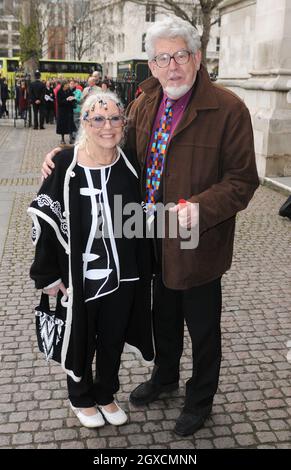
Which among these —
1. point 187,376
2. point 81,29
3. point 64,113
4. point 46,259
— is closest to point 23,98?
point 64,113

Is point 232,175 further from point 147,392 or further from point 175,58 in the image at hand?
point 147,392

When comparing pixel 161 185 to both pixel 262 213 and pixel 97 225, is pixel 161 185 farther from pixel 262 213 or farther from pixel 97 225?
pixel 262 213

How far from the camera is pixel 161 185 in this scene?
2.79 metres

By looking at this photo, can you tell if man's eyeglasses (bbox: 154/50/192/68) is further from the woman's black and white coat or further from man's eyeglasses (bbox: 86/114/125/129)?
the woman's black and white coat

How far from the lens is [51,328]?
2.96 meters

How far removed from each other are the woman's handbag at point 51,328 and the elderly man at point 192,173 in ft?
1.85

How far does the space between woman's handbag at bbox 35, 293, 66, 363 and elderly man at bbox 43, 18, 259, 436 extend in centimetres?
56

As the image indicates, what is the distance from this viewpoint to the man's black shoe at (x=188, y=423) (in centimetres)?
298

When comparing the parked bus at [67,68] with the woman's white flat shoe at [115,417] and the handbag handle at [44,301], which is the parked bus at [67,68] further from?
the woman's white flat shoe at [115,417]

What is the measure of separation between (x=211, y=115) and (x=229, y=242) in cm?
69

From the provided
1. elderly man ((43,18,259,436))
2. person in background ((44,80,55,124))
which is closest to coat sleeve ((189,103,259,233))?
elderly man ((43,18,259,436))

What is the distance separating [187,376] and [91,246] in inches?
53.6
